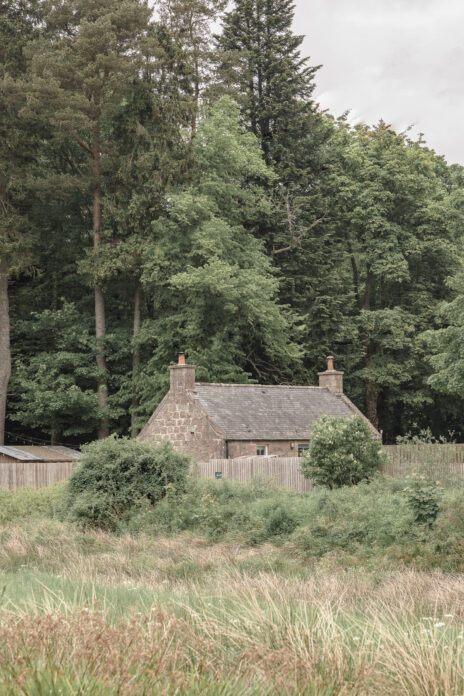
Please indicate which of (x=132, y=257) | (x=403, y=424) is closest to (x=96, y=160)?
(x=132, y=257)

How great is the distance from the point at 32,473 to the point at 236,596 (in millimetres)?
20176

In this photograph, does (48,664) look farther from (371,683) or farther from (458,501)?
(458,501)

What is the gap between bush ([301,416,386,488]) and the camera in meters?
24.3

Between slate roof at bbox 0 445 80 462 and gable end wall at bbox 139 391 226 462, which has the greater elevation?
gable end wall at bbox 139 391 226 462

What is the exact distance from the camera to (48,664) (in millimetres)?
5086

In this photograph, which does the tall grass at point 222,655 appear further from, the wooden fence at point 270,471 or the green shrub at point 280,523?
the wooden fence at point 270,471

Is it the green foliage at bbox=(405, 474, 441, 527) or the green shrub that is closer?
the green foliage at bbox=(405, 474, 441, 527)

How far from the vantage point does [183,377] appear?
33.6 metres

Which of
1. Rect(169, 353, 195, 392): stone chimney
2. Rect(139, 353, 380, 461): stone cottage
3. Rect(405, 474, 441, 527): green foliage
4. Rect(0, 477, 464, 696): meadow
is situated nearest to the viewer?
Rect(0, 477, 464, 696): meadow

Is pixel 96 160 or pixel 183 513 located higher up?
pixel 96 160

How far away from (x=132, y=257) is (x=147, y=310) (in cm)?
599

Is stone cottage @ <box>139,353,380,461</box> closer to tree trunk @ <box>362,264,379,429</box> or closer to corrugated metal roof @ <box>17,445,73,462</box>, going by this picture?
corrugated metal roof @ <box>17,445,73,462</box>

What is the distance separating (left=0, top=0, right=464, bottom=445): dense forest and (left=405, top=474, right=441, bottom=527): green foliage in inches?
705

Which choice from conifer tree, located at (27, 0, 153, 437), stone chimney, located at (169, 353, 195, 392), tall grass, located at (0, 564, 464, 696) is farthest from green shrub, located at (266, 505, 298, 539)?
conifer tree, located at (27, 0, 153, 437)
